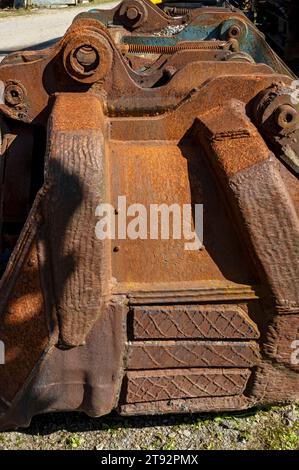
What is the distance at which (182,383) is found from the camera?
7.34 ft

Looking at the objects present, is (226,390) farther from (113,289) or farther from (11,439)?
(11,439)

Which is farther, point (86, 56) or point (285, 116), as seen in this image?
point (86, 56)

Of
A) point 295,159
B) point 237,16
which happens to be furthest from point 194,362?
point 237,16

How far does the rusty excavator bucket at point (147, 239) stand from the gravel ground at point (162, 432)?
25 cm

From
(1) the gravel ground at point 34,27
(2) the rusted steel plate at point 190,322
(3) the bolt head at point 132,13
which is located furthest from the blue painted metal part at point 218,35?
(1) the gravel ground at point 34,27

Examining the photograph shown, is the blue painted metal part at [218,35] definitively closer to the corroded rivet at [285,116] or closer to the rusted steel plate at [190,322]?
the corroded rivet at [285,116]

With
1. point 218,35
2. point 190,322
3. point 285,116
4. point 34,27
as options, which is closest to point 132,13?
point 218,35

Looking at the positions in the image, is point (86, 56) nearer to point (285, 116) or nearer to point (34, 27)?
point (285, 116)

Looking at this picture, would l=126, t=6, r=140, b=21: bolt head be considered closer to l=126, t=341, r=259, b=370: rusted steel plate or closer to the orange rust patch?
the orange rust patch

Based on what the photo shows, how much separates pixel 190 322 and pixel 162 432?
2.52ft

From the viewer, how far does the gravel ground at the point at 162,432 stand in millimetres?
2470

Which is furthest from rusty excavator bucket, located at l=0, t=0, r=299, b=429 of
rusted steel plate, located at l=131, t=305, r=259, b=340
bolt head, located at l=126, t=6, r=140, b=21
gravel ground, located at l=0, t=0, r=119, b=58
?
gravel ground, located at l=0, t=0, r=119, b=58

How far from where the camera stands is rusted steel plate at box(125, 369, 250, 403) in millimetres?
2205

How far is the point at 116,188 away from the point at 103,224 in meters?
0.24
